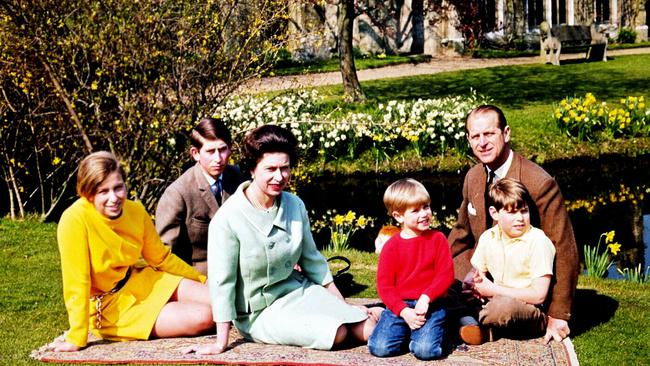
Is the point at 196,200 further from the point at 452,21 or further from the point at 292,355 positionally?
the point at 452,21

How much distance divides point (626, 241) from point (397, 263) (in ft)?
15.6

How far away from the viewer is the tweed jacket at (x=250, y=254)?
470cm

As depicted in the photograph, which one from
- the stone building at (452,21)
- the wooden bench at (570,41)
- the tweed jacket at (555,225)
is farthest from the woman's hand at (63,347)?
the wooden bench at (570,41)

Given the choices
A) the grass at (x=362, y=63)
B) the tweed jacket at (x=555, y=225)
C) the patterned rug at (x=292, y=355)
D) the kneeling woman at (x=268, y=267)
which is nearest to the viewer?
the patterned rug at (x=292, y=355)

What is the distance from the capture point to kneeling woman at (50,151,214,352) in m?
4.73

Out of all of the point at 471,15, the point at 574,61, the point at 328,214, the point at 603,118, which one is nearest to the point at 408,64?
the point at 574,61

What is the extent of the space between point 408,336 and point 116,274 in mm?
1633

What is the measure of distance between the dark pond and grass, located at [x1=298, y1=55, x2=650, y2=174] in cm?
19

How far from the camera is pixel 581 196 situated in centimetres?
1074

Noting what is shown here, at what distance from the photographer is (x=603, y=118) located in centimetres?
1304

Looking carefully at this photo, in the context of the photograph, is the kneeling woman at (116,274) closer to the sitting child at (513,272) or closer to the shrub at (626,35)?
the sitting child at (513,272)

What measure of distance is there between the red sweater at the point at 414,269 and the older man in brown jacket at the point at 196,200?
4.14 feet

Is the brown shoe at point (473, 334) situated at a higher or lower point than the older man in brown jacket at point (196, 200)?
lower

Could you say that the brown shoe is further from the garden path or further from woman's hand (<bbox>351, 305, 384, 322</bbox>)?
the garden path
